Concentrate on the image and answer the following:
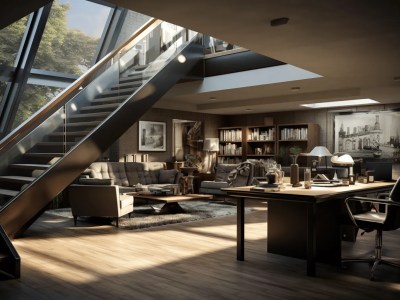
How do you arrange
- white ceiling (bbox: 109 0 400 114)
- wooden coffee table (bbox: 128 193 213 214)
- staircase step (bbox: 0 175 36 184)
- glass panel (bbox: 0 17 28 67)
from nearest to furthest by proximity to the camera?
1. white ceiling (bbox: 109 0 400 114)
2. staircase step (bbox: 0 175 36 184)
3. wooden coffee table (bbox: 128 193 213 214)
4. glass panel (bbox: 0 17 28 67)

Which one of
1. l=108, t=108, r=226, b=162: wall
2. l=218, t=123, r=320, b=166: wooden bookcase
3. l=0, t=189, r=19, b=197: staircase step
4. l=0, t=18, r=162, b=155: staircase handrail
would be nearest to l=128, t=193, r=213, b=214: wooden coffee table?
l=0, t=18, r=162, b=155: staircase handrail

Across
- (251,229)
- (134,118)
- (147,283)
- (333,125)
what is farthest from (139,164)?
(147,283)

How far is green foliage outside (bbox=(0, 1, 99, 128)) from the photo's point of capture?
8.72 m

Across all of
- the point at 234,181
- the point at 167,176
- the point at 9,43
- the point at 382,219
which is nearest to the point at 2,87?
the point at 9,43

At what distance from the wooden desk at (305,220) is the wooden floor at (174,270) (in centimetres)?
15

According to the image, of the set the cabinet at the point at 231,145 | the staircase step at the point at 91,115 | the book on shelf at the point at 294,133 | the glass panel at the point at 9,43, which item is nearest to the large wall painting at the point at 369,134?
the book on shelf at the point at 294,133

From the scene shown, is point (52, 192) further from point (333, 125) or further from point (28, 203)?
point (333, 125)

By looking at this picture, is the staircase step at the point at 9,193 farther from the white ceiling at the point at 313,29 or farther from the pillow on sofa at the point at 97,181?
the white ceiling at the point at 313,29

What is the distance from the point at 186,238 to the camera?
5.70m

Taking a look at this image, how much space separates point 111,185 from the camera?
6.76 m

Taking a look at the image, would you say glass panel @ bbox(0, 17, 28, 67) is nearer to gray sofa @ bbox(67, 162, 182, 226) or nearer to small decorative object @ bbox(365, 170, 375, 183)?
gray sofa @ bbox(67, 162, 182, 226)

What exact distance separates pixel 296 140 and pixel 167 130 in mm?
3508

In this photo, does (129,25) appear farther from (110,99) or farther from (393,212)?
(393,212)

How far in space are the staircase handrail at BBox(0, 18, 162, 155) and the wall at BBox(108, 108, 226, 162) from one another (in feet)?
10.0
